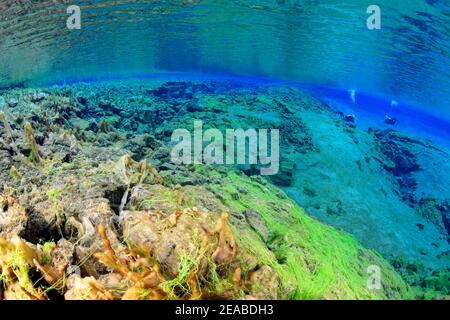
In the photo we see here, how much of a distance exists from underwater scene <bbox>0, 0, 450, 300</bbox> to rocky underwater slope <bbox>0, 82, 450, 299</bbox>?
0.03 metres

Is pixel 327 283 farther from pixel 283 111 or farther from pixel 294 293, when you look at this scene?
pixel 283 111

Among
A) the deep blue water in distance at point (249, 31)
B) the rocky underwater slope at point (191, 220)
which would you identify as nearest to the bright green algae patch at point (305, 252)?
the rocky underwater slope at point (191, 220)

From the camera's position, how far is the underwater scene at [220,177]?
315 cm

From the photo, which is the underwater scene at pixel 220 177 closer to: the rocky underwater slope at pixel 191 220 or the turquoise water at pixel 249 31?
the rocky underwater slope at pixel 191 220

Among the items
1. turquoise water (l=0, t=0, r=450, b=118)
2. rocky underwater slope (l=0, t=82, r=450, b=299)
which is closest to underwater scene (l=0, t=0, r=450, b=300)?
rocky underwater slope (l=0, t=82, r=450, b=299)

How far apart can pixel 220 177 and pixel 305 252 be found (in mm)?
3519

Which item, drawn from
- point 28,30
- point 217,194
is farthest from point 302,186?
point 28,30

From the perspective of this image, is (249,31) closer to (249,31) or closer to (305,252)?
(249,31)

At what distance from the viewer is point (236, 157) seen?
10.7 meters

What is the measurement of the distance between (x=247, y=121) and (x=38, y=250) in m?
12.8

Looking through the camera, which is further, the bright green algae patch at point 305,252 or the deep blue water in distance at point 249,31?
the deep blue water in distance at point 249,31

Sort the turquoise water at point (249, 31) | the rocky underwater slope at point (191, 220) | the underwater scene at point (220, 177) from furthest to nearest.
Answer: the turquoise water at point (249, 31) → the underwater scene at point (220, 177) → the rocky underwater slope at point (191, 220)

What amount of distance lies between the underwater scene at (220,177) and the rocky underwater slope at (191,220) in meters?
0.03
